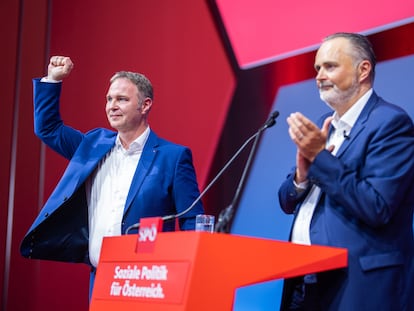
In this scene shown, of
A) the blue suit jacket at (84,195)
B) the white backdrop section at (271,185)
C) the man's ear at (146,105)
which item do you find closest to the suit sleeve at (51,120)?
the blue suit jacket at (84,195)

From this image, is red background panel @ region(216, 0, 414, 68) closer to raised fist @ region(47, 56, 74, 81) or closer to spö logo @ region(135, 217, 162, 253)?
raised fist @ region(47, 56, 74, 81)

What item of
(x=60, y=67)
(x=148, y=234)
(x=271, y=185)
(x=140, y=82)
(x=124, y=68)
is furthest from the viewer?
(x=124, y=68)

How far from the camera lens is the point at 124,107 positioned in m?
2.98

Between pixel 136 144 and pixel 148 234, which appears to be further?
pixel 136 144

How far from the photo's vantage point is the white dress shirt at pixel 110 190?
9.20 ft

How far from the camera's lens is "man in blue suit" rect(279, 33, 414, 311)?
1.96 m

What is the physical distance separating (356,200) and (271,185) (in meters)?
1.49

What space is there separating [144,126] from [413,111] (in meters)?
1.20

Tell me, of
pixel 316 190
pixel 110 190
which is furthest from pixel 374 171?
pixel 110 190

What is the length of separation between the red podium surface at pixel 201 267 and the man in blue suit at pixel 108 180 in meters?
0.90

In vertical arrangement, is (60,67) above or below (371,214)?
above

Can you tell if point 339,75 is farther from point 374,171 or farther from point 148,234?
point 148,234

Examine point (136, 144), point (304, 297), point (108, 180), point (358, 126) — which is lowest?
point (304, 297)

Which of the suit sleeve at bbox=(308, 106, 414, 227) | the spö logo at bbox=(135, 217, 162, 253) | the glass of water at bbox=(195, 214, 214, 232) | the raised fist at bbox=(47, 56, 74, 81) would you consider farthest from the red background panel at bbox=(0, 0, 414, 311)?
the spö logo at bbox=(135, 217, 162, 253)
